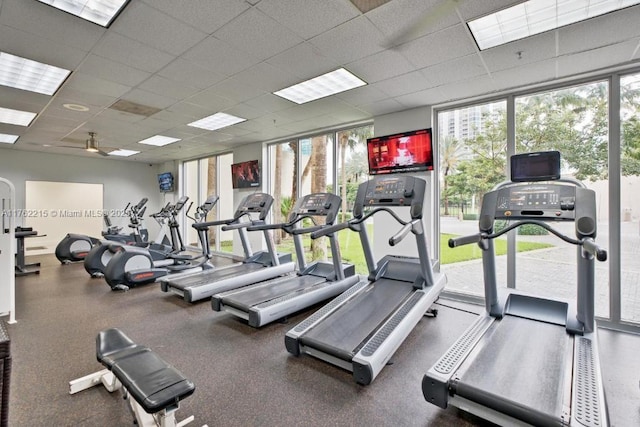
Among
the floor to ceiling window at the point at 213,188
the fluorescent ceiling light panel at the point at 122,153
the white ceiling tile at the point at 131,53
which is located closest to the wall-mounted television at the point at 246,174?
the floor to ceiling window at the point at 213,188

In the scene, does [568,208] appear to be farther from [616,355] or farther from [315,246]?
[315,246]

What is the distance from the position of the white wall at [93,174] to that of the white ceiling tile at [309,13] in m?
9.53

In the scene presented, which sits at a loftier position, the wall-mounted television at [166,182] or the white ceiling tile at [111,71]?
the white ceiling tile at [111,71]

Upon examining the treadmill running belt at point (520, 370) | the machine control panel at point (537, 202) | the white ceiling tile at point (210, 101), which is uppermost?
the white ceiling tile at point (210, 101)

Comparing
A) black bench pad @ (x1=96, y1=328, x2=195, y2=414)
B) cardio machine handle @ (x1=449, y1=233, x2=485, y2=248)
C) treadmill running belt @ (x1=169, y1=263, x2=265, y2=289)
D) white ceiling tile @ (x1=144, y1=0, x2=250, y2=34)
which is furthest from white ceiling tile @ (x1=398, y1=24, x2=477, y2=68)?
treadmill running belt @ (x1=169, y1=263, x2=265, y2=289)

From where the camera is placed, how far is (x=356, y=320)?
2986mm

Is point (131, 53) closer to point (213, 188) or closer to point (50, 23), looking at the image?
point (50, 23)

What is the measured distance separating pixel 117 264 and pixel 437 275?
470cm

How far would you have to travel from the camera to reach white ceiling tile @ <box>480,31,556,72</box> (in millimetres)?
2951

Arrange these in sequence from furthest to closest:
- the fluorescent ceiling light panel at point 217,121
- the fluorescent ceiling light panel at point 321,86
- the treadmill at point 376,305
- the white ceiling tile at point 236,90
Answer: the fluorescent ceiling light panel at point 217,121
the white ceiling tile at point 236,90
the fluorescent ceiling light panel at point 321,86
the treadmill at point 376,305

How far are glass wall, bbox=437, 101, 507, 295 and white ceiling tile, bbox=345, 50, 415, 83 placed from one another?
5.36ft

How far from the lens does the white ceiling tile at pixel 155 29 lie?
2.55m

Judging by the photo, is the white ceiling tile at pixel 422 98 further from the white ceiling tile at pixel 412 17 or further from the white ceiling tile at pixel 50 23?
the white ceiling tile at pixel 50 23


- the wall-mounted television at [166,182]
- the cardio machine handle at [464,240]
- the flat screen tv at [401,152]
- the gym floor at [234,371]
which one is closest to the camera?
the gym floor at [234,371]
